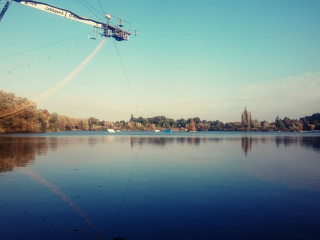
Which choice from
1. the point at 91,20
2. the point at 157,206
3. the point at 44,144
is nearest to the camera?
the point at 157,206

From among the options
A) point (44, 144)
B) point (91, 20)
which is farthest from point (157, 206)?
point (44, 144)

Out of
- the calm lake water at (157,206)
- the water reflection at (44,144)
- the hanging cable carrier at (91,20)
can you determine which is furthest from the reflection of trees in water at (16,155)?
the hanging cable carrier at (91,20)

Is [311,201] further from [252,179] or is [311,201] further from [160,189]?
[160,189]

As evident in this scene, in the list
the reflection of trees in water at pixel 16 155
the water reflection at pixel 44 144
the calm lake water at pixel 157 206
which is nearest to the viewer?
the calm lake water at pixel 157 206

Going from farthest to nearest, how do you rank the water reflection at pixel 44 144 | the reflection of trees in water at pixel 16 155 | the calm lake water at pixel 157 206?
1. the water reflection at pixel 44 144
2. the reflection of trees in water at pixel 16 155
3. the calm lake water at pixel 157 206

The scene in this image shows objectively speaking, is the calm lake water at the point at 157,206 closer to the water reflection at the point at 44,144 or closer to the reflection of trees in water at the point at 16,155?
the reflection of trees in water at the point at 16,155

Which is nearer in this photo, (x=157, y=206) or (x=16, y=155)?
(x=157, y=206)

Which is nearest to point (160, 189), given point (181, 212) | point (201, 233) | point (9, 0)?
point (181, 212)

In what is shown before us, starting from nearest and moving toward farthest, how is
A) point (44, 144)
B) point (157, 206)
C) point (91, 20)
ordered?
point (157, 206) → point (91, 20) → point (44, 144)

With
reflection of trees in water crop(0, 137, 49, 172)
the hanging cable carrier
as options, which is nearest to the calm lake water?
reflection of trees in water crop(0, 137, 49, 172)

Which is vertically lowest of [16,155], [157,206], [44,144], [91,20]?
[157,206]

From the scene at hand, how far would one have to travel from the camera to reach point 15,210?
1356 cm

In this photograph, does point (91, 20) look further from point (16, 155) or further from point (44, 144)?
point (44, 144)

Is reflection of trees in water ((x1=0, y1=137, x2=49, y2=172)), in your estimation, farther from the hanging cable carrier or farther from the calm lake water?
the hanging cable carrier
